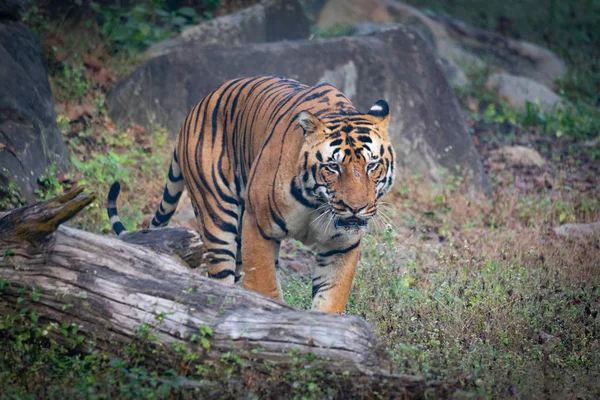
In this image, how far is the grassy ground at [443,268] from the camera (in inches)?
130

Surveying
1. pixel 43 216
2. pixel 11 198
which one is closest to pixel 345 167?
pixel 43 216

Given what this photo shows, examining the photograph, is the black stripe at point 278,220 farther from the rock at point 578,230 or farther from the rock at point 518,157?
the rock at point 518,157

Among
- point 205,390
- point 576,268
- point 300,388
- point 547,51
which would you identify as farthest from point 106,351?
point 547,51

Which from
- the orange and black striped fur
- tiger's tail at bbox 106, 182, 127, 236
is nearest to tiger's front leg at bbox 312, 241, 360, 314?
the orange and black striped fur

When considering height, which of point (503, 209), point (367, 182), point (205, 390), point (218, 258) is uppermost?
point (367, 182)

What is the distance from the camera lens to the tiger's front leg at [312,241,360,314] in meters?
4.26

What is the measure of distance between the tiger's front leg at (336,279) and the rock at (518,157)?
4.68 metres

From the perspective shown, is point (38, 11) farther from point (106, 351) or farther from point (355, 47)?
point (106, 351)

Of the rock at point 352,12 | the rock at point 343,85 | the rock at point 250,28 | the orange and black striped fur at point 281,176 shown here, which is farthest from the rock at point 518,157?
the rock at point 352,12

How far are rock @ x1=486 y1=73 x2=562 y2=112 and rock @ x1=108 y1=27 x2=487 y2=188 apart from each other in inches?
93.9

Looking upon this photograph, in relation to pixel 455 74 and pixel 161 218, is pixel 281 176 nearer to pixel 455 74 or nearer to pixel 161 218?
pixel 161 218

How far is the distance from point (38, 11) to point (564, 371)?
272 inches

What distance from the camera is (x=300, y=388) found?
3141 mm

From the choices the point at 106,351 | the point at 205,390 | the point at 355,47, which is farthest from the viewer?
the point at 355,47
